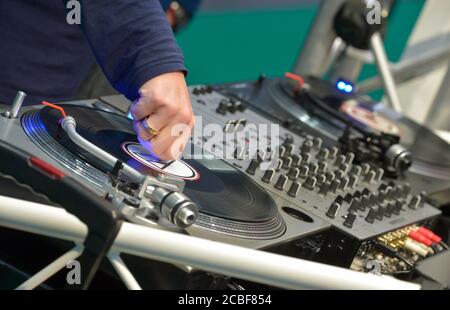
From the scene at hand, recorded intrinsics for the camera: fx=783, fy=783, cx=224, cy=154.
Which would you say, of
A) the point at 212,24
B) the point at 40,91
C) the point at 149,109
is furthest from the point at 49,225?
A: the point at 212,24

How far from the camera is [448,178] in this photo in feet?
5.98

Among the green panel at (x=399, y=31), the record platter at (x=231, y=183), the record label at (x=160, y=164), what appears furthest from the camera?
the green panel at (x=399, y=31)

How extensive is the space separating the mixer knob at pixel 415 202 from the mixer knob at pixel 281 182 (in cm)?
33

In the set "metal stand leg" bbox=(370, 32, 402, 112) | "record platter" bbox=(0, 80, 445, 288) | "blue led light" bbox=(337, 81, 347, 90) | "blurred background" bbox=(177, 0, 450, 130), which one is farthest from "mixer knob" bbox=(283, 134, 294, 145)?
"blurred background" bbox=(177, 0, 450, 130)

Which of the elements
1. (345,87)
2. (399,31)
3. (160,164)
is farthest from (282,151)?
(399,31)

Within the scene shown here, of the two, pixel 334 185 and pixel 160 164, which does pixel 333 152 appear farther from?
pixel 160 164

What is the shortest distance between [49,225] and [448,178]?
122 cm

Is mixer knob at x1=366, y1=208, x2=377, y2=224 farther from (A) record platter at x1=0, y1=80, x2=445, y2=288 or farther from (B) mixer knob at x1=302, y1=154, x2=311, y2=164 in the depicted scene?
(B) mixer knob at x1=302, y1=154, x2=311, y2=164

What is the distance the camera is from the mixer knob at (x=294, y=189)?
128cm

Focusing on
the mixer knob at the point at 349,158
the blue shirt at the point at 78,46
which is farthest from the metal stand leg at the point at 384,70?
the blue shirt at the point at 78,46

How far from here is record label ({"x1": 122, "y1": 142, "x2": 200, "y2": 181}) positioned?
110cm

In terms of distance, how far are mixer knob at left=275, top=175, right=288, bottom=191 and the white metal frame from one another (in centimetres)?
44

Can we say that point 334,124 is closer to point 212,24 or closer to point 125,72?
point 125,72

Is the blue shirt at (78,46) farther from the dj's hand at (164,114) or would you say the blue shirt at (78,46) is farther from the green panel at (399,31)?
the green panel at (399,31)
